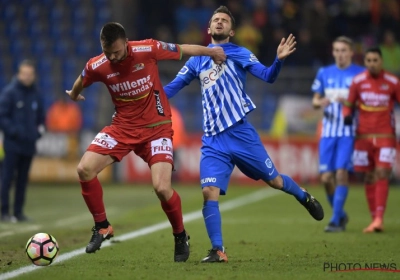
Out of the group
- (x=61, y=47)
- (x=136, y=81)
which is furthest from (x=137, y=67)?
(x=61, y=47)

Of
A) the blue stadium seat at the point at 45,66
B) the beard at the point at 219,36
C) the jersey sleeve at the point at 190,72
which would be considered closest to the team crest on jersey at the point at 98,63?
the jersey sleeve at the point at 190,72

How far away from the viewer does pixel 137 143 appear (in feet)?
27.4

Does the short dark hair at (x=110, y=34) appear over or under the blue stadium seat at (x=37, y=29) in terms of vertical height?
under

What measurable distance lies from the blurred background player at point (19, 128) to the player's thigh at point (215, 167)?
20.5 feet

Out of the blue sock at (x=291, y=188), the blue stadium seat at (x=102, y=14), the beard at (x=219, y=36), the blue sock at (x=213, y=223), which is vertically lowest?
the blue sock at (x=213, y=223)

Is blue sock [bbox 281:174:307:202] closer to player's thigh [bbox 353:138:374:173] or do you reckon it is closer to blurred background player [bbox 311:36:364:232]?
blurred background player [bbox 311:36:364:232]

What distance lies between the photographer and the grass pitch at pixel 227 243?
750cm

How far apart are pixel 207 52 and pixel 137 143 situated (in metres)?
1.09

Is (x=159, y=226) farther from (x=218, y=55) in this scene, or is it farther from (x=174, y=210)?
(x=218, y=55)

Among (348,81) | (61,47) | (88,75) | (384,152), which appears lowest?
(384,152)

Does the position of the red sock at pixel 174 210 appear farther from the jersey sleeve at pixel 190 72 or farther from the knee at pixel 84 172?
the jersey sleeve at pixel 190 72

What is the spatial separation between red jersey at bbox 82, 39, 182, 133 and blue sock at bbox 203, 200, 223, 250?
0.93 meters

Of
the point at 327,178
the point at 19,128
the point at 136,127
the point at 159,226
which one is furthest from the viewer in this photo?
the point at 19,128

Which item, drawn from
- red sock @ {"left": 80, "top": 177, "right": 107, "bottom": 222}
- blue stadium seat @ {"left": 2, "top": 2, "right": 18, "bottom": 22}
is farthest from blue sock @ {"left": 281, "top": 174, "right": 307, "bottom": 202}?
blue stadium seat @ {"left": 2, "top": 2, "right": 18, "bottom": 22}
